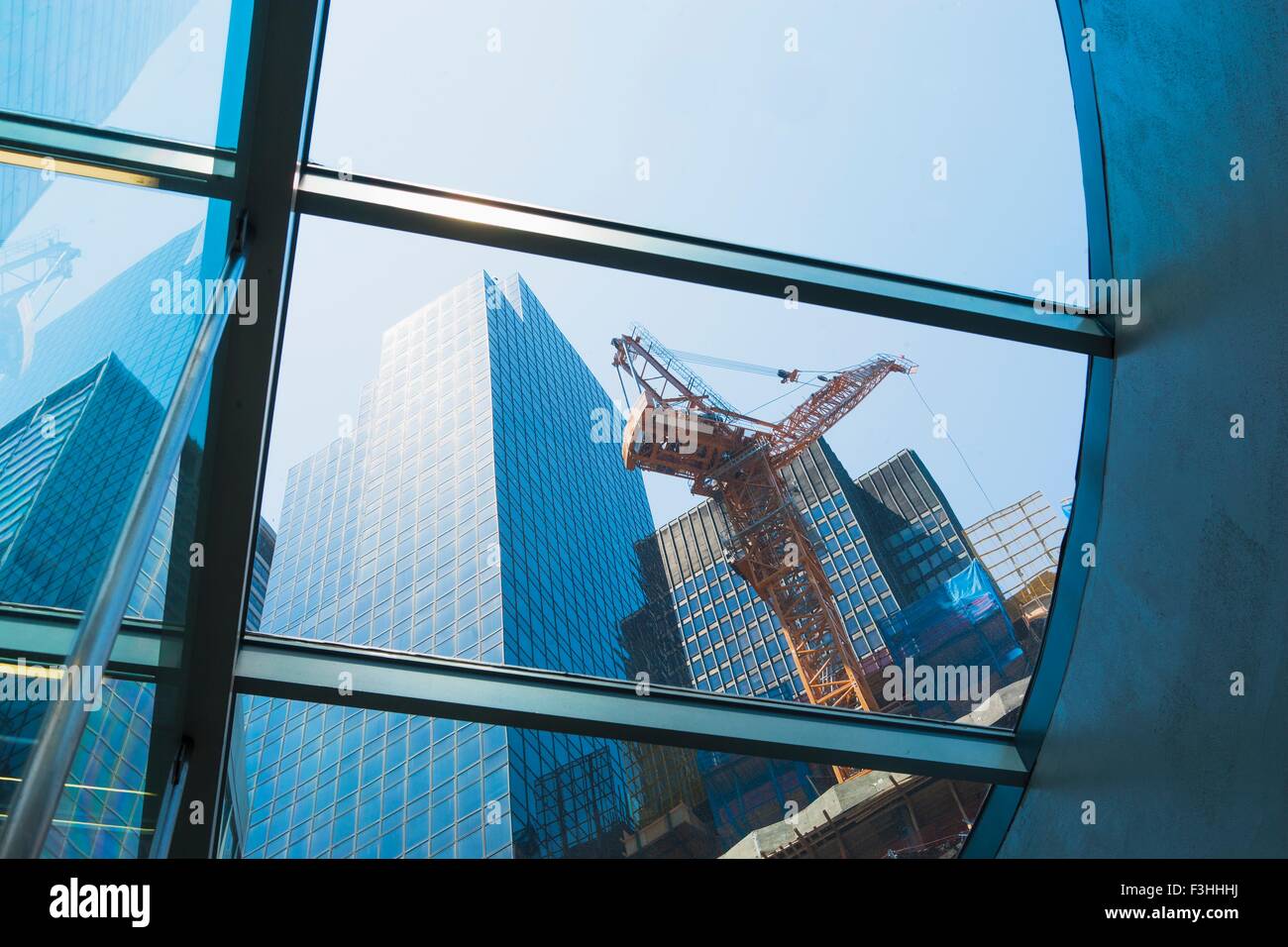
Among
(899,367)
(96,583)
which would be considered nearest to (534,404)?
(899,367)

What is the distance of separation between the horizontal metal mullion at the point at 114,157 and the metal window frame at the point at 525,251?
0.07ft

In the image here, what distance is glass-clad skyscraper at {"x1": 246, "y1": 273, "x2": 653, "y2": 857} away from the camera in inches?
289

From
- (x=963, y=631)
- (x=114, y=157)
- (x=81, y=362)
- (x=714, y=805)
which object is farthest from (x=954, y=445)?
(x=81, y=362)

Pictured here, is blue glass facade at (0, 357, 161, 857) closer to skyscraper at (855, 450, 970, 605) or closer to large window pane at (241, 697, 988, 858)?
large window pane at (241, 697, 988, 858)

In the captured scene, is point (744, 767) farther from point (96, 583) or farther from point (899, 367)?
point (96, 583)

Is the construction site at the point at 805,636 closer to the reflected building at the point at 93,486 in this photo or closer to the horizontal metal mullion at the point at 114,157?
the horizontal metal mullion at the point at 114,157

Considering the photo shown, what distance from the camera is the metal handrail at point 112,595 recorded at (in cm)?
149

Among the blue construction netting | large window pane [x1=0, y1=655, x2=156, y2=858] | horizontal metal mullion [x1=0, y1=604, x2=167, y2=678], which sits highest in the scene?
the blue construction netting

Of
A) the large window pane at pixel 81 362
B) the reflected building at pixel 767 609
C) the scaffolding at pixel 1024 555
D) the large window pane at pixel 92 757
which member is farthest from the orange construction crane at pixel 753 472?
the large window pane at pixel 92 757

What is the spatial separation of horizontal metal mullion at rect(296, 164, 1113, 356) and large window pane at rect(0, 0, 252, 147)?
1.86ft

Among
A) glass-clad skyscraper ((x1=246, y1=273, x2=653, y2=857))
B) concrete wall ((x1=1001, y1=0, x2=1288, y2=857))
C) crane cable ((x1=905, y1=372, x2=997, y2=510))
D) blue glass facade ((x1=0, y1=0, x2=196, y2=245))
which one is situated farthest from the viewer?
glass-clad skyscraper ((x1=246, y1=273, x2=653, y2=857))

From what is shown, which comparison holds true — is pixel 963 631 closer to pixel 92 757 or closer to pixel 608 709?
pixel 608 709

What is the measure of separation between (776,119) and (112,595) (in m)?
3.81

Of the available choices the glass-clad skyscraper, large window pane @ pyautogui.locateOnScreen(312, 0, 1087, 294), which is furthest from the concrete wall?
the glass-clad skyscraper
